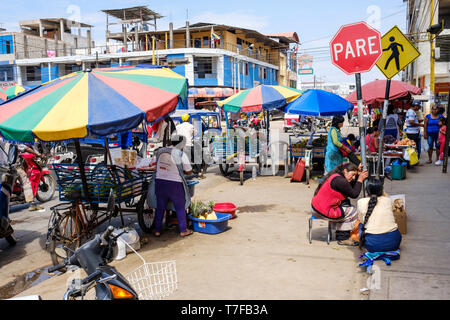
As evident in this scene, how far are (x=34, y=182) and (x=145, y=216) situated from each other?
Result: 13.4 ft

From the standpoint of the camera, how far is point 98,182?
21.4ft

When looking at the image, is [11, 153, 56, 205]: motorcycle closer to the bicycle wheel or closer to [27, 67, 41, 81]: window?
the bicycle wheel

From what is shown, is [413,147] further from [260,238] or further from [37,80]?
[37,80]

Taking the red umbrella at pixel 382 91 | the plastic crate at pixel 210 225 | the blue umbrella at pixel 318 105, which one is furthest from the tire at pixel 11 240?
the red umbrella at pixel 382 91

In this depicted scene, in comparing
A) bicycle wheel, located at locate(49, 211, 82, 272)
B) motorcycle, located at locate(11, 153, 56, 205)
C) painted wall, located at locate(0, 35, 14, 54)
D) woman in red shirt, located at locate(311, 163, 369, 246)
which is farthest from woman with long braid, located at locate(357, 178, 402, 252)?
painted wall, located at locate(0, 35, 14, 54)

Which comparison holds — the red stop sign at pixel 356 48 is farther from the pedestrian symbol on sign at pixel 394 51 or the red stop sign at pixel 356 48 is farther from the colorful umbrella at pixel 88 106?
the colorful umbrella at pixel 88 106

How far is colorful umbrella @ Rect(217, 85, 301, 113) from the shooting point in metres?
11.9

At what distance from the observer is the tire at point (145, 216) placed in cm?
697


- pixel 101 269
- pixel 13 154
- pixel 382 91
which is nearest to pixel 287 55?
pixel 382 91

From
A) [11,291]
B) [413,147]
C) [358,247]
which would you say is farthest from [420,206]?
[11,291]

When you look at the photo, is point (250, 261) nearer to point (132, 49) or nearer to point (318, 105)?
point (318, 105)

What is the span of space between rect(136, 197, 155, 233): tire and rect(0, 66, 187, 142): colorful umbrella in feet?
5.77

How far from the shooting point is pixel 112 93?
596 cm
